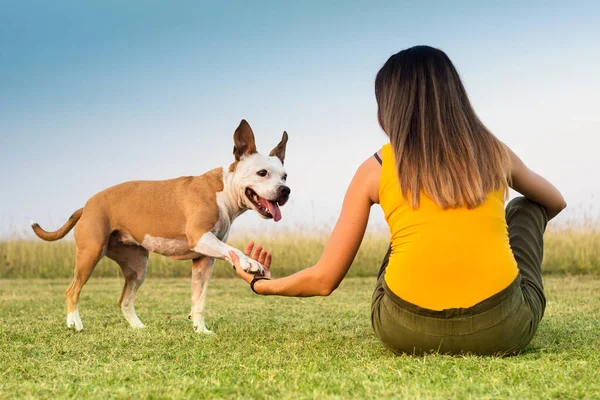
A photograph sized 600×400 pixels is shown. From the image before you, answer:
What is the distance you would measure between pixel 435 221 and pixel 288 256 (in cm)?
1093

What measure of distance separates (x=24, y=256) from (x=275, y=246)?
550 cm

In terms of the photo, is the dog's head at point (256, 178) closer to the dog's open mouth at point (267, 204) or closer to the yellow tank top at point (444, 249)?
the dog's open mouth at point (267, 204)

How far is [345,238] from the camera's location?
10.5ft

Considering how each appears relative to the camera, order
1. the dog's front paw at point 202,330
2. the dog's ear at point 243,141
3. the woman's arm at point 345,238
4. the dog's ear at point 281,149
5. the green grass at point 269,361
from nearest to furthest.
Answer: the green grass at point 269,361 < the woman's arm at point 345,238 < the dog's front paw at point 202,330 < the dog's ear at point 243,141 < the dog's ear at point 281,149

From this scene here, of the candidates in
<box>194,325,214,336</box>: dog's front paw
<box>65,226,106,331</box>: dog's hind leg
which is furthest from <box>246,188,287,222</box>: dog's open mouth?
<box>65,226,106,331</box>: dog's hind leg

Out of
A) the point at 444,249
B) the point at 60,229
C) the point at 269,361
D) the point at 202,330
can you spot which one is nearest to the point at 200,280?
the point at 202,330

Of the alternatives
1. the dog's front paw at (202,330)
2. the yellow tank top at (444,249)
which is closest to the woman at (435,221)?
the yellow tank top at (444,249)

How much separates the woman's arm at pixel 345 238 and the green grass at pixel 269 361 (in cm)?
40

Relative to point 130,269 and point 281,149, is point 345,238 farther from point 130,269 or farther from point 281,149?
point 130,269

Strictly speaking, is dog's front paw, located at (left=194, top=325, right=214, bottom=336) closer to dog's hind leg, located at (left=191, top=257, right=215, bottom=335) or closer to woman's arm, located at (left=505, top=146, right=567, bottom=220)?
dog's hind leg, located at (left=191, top=257, right=215, bottom=335)

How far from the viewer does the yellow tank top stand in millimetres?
3008

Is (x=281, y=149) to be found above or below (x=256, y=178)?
above

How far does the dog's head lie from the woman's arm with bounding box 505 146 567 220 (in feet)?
7.56

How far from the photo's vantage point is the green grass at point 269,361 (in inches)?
109
